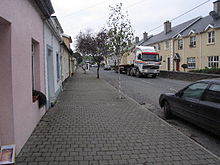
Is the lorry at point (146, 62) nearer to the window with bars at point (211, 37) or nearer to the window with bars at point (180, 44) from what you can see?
Result: the window with bars at point (211, 37)

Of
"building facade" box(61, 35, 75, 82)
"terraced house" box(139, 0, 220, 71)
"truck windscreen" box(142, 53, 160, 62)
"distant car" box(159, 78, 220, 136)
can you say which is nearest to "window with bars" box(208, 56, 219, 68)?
"terraced house" box(139, 0, 220, 71)

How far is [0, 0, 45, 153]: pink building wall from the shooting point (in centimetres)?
363

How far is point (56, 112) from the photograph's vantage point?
7.49 meters

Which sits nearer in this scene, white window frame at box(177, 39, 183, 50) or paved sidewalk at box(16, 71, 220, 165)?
paved sidewalk at box(16, 71, 220, 165)

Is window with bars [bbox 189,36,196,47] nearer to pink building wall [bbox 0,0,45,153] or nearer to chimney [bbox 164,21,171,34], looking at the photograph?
chimney [bbox 164,21,171,34]

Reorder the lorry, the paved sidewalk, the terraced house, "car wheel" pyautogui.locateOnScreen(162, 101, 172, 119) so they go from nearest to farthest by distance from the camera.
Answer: the paved sidewalk
"car wheel" pyautogui.locateOnScreen(162, 101, 172, 119)
the terraced house
the lorry

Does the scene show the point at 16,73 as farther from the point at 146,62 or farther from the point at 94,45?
the point at 146,62

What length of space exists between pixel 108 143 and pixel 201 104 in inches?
97.9

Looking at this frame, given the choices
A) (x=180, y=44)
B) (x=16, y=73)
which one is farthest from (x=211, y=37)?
(x=16, y=73)

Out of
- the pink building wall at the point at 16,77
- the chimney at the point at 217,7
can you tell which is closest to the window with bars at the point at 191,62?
the chimney at the point at 217,7

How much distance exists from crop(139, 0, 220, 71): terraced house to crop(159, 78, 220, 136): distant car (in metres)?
21.2

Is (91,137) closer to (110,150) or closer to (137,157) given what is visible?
(110,150)

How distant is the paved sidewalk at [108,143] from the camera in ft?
12.5

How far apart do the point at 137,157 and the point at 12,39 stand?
10.4 ft
